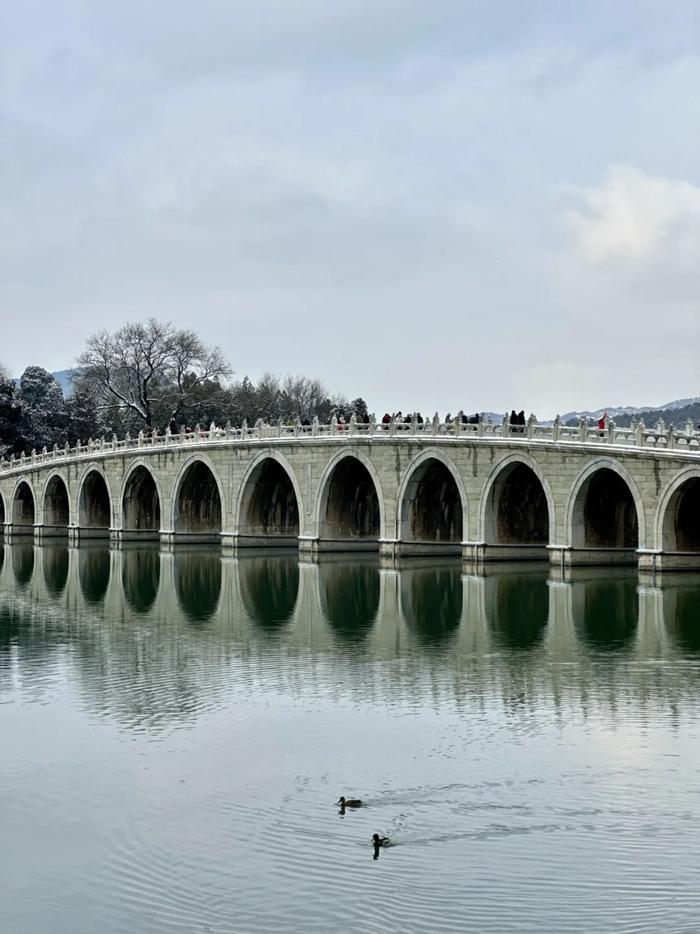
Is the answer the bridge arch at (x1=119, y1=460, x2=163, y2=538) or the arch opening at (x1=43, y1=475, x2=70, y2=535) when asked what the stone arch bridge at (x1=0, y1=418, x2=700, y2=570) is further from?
the arch opening at (x1=43, y1=475, x2=70, y2=535)

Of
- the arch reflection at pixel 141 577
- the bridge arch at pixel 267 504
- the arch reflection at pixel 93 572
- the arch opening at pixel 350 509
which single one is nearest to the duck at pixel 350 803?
the arch reflection at pixel 141 577

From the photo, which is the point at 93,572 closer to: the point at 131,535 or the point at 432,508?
the point at 432,508

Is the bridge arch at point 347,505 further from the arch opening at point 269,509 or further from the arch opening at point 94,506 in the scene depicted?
the arch opening at point 94,506

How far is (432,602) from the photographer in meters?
34.9

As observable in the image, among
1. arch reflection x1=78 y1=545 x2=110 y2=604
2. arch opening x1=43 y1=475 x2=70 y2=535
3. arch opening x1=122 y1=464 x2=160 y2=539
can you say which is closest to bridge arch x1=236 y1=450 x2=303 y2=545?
arch reflection x1=78 y1=545 x2=110 y2=604

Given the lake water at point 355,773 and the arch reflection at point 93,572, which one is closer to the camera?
the lake water at point 355,773

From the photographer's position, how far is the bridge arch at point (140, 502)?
6531 cm

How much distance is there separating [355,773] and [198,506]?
46.5 m

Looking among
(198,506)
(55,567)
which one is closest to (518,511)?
(55,567)

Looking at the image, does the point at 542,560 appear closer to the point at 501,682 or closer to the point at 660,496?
the point at 660,496

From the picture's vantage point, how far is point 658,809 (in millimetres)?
14398

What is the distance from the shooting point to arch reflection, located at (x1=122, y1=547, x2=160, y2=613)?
121 feet

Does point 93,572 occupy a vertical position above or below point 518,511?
below

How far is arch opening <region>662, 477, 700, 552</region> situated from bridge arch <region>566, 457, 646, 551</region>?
2219mm
